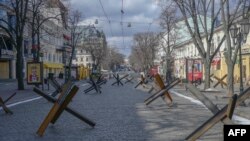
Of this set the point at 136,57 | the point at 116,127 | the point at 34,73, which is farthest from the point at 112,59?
the point at 116,127

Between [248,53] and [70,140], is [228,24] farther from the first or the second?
[248,53]

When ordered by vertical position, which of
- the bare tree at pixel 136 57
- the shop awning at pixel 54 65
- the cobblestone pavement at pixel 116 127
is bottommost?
the cobblestone pavement at pixel 116 127

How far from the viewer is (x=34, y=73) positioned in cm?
3512

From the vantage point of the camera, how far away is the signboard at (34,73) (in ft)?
115

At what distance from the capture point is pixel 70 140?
10211 mm

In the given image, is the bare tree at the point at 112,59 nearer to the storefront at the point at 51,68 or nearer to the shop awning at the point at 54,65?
the storefront at the point at 51,68

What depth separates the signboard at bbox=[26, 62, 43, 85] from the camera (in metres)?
35.0

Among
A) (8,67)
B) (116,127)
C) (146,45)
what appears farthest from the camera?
(146,45)

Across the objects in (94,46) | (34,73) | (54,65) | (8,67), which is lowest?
(34,73)

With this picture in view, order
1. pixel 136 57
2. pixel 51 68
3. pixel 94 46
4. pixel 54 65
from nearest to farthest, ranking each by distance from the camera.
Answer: pixel 51 68, pixel 54 65, pixel 94 46, pixel 136 57

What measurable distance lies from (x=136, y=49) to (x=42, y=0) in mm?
66586

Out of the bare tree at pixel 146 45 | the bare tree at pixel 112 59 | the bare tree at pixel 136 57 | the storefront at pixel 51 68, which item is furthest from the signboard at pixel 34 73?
the bare tree at pixel 112 59

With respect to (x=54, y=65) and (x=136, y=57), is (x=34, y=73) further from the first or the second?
(x=136, y=57)

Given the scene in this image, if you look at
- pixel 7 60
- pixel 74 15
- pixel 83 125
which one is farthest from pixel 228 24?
pixel 7 60
